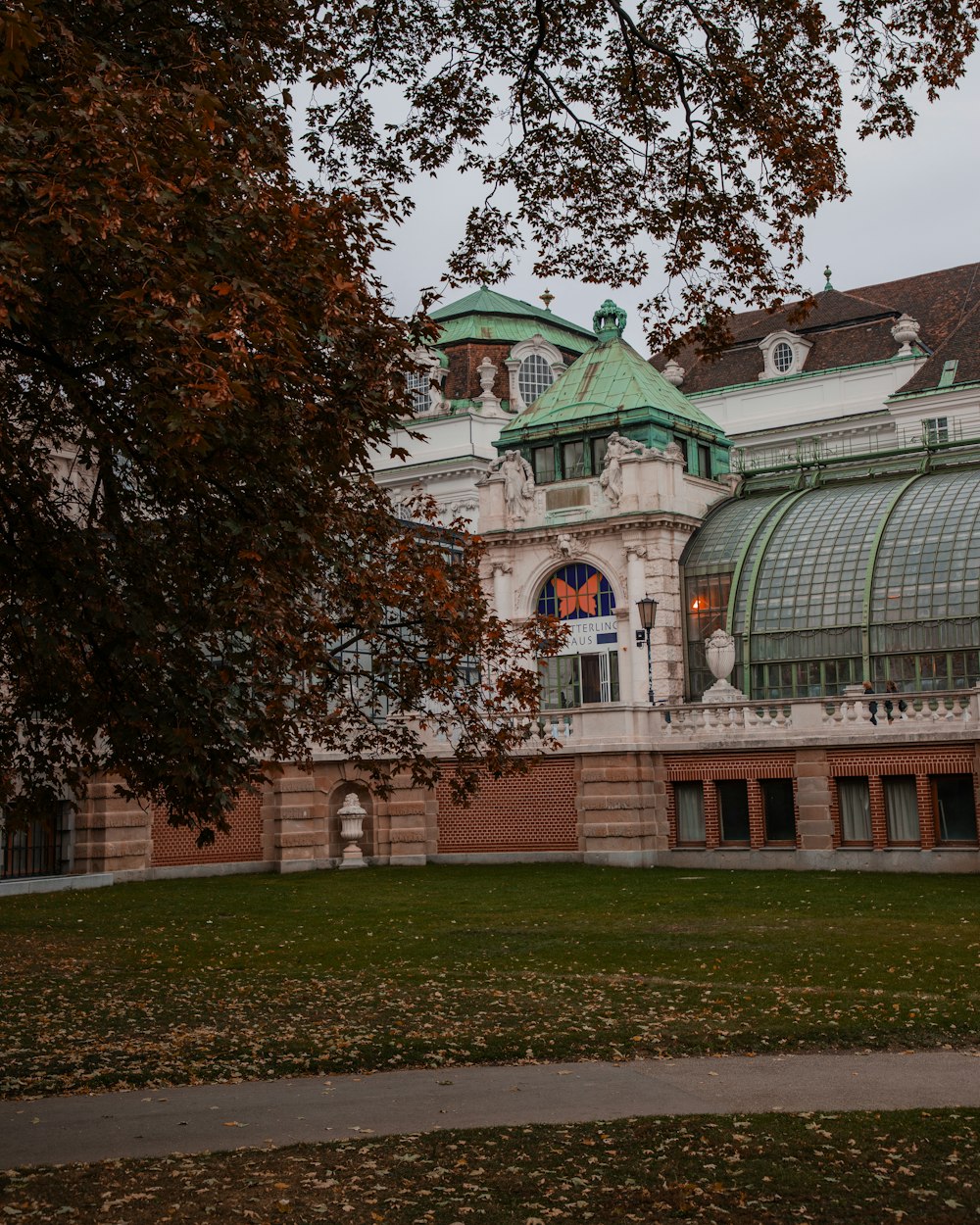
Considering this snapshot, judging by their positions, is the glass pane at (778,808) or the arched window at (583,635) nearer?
the glass pane at (778,808)

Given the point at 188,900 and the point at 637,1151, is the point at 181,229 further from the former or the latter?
the point at 188,900

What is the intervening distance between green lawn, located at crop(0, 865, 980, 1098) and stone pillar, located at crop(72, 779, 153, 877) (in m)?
4.08

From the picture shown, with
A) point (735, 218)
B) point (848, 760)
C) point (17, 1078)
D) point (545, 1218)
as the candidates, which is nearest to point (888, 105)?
point (735, 218)

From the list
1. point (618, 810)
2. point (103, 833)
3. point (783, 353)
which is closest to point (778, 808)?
point (618, 810)

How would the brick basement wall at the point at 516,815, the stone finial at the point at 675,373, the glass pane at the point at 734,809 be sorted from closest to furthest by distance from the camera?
the glass pane at the point at 734,809 → the brick basement wall at the point at 516,815 → the stone finial at the point at 675,373

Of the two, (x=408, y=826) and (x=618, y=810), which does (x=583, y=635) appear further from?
(x=618, y=810)

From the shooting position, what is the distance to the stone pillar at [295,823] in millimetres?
36594

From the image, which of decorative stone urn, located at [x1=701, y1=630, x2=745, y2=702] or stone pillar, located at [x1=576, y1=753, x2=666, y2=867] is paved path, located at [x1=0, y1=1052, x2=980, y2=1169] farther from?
decorative stone urn, located at [x1=701, y1=630, x2=745, y2=702]

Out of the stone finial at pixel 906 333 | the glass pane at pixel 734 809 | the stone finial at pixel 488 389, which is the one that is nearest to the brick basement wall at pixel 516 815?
the glass pane at pixel 734 809

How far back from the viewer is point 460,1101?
35.9ft

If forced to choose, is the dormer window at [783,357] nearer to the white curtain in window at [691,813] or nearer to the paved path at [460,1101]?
the white curtain in window at [691,813]

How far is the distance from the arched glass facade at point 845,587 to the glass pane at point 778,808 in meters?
5.90

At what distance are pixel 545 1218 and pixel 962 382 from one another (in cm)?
4767

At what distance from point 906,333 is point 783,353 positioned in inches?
226
